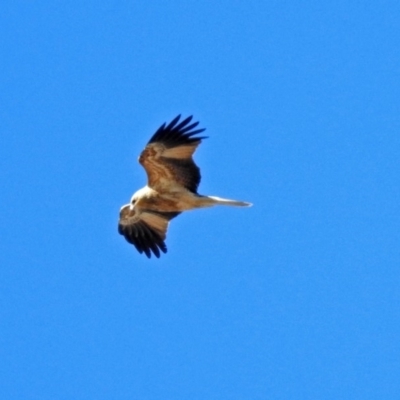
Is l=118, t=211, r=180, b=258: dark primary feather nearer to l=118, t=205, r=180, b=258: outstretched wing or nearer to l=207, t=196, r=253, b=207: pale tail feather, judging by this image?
l=118, t=205, r=180, b=258: outstretched wing

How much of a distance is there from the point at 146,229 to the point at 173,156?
1.77 m

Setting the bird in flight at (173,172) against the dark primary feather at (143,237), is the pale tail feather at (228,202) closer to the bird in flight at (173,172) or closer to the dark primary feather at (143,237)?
the bird in flight at (173,172)

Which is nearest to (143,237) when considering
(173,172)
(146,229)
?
(146,229)

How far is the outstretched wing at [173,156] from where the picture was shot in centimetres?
2939

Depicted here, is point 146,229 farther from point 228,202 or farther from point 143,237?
point 228,202

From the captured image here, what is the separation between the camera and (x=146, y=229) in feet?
101

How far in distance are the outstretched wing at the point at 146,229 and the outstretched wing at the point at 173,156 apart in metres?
1.02

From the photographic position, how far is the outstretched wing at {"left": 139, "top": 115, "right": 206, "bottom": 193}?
96.4ft

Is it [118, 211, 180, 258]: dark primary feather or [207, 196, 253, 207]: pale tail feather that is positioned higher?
[118, 211, 180, 258]: dark primary feather

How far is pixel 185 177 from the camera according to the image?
2955 centimetres

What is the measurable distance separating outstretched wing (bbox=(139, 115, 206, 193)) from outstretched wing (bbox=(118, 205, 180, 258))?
1.02 meters

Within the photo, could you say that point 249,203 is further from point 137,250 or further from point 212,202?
point 137,250

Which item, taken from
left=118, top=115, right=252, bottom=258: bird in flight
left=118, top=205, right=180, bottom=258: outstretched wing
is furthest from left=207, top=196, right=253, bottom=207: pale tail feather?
left=118, top=205, right=180, bottom=258: outstretched wing

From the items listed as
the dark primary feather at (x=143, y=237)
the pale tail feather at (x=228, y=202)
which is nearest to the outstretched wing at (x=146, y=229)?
the dark primary feather at (x=143, y=237)
